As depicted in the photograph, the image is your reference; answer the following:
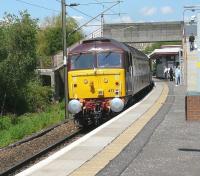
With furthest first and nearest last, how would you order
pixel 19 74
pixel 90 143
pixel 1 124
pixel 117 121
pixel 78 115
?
pixel 19 74
pixel 1 124
pixel 78 115
pixel 117 121
pixel 90 143

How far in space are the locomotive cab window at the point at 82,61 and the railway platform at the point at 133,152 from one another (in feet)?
16.1

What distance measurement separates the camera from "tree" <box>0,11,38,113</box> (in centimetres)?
3897

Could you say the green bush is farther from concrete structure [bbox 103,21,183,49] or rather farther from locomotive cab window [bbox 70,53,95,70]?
concrete structure [bbox 103,21,183,49]

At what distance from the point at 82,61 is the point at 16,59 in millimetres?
18408

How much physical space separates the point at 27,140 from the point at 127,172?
416 inches

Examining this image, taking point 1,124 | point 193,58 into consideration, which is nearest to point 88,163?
point 193,58

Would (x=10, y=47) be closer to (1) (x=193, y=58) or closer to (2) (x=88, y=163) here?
(1) (x=193, y=58)

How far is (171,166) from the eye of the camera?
385 inches

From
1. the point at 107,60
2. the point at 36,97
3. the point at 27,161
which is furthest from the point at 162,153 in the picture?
the point at 36,97

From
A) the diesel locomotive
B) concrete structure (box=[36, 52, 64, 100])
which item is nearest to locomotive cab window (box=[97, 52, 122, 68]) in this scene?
the diesel locomotive

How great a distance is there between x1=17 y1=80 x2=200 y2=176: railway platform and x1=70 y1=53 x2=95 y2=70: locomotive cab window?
194 inches

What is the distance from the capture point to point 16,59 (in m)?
39.4

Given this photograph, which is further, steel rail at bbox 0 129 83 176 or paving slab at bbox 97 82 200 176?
steel rail at bbox 0 129 83 176

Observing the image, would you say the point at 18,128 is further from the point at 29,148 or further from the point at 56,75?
the point at 56,75
